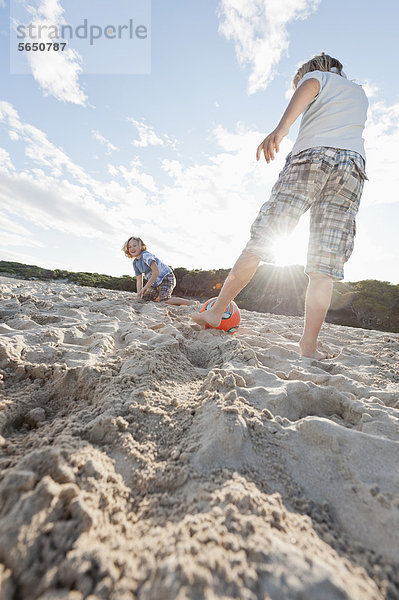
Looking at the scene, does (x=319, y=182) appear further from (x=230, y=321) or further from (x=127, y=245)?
(x=127, y=245)

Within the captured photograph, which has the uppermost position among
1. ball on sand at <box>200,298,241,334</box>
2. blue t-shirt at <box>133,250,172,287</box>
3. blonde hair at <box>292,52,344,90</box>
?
blonde hair at <box>292,52,344,90</box>

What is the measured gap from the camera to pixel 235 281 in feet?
7.27

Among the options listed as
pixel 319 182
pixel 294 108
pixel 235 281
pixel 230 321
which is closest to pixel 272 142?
pixel 294 108

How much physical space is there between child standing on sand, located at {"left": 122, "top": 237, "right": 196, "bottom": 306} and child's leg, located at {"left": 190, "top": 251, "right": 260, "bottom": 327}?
10.4 ft

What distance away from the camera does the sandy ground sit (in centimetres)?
54

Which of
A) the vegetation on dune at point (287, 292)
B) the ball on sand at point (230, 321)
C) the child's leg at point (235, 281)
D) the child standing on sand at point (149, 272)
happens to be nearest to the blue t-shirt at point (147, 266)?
the child standing on sand at point (149, 272)

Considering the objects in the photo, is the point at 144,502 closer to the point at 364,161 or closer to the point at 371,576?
the point at 371,576

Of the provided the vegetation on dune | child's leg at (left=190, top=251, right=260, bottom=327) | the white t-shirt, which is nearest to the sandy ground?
child's leg at (left=190, top=251, right=260, bottom=327)

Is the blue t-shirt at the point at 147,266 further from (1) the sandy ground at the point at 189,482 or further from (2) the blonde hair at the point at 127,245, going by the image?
(1) the sandy ground at the point at 189,482

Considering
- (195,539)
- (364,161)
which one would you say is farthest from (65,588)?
(364,161)

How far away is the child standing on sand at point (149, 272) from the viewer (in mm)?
5734

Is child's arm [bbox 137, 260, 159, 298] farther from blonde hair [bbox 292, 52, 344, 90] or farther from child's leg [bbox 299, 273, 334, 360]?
blonde hair [bbox 292, 52, 344, 90]

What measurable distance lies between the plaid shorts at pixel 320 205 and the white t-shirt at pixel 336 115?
0.08 m

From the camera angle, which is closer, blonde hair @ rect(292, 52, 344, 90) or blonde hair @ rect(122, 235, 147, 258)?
blonde hair @ rect(292, 52, 344, 90)
